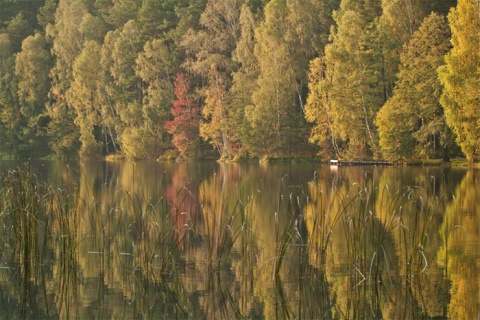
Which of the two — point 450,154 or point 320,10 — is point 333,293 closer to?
point 450,154

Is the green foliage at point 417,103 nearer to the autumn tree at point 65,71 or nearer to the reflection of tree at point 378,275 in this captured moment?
the reflection of tree at point 378,275

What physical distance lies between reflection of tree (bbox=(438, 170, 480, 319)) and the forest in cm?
1899

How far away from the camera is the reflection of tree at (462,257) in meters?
8.03

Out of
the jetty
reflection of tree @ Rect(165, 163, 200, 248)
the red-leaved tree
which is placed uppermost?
the red-leaved tree

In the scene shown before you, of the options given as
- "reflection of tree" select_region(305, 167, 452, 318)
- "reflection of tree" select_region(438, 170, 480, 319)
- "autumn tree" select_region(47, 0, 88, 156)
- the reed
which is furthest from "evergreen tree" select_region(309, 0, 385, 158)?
"reflection of tree" select_region(305, 167, 452, 318)

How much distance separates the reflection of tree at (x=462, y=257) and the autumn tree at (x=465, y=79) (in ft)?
55.0

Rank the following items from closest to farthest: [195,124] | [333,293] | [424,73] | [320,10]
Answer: [333,293], [424,73], [320,10], [195,124]

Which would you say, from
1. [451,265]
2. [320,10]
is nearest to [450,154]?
[320,10]

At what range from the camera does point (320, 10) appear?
48094 millimetres

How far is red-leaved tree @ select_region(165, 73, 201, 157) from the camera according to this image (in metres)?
54.6

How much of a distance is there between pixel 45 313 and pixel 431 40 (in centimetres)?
3312

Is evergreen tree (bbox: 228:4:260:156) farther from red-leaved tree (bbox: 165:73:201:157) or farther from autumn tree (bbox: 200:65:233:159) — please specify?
red-leaved tree (bbox: 165:73:201:157)

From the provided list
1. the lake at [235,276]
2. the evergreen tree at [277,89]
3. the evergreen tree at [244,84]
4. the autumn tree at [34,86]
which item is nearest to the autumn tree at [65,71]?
the autumn tree at [34,86]

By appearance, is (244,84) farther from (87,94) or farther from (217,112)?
(87,94)
